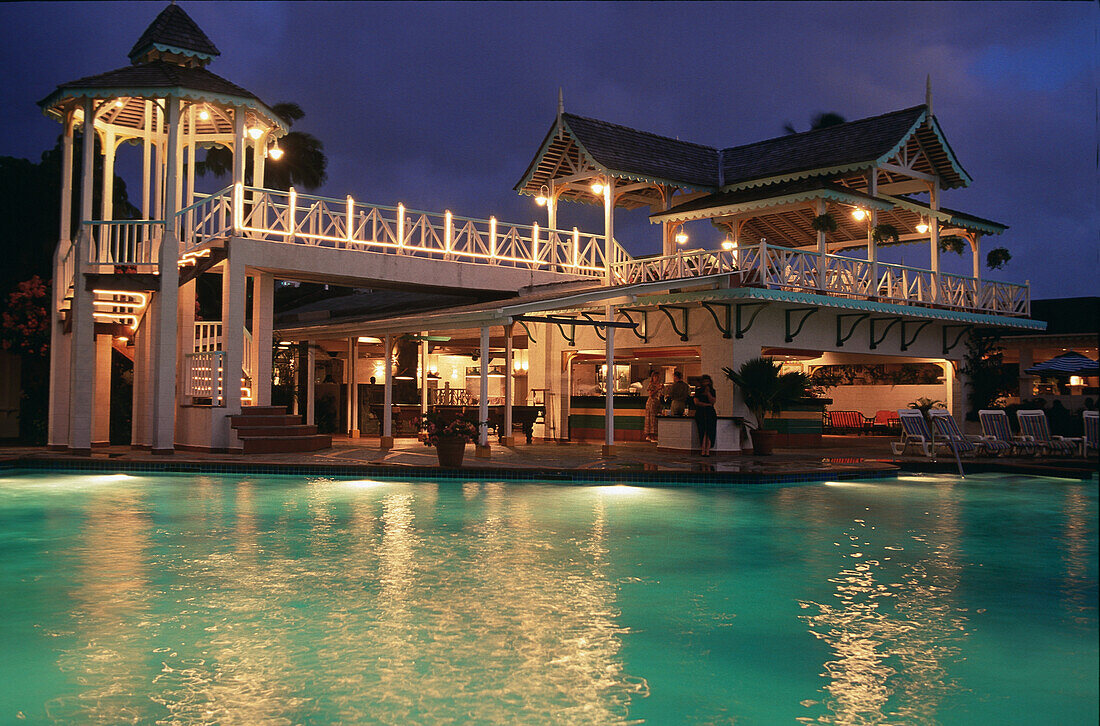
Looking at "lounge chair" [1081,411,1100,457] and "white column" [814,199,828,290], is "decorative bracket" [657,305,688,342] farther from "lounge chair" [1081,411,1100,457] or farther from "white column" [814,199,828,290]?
"lounge chair" [1081,411,1100,457]

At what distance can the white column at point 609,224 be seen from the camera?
21125 millimetres

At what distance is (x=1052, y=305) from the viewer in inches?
1196

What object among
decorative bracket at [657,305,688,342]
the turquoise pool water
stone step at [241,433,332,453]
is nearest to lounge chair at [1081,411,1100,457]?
the turquoise pool water

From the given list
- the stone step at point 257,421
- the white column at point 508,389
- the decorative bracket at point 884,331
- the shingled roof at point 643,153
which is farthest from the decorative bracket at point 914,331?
the stone step at point 257,421

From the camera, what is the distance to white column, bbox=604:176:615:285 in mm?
21125

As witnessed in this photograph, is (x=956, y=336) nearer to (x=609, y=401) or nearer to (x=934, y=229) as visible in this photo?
(x=934, y=229)

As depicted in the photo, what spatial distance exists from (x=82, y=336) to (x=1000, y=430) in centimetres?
1742

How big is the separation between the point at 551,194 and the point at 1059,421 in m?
13.2

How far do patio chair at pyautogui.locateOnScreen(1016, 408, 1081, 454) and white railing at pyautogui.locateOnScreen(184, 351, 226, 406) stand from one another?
15102 millimetres

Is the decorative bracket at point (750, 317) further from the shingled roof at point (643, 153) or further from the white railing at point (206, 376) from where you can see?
the white railing at point (206, 376)

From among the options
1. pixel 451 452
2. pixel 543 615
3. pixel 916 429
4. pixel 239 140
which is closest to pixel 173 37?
pixel 239 140

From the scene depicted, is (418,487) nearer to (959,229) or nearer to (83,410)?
(83,410)

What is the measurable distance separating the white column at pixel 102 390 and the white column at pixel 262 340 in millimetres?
3104

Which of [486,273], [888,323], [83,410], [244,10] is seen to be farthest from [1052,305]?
[244,10]
